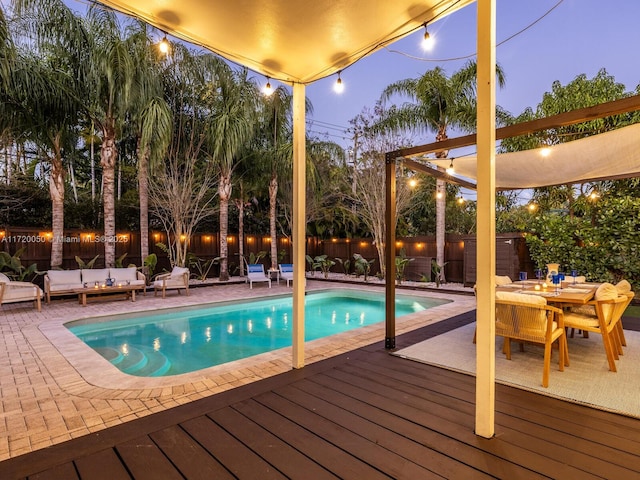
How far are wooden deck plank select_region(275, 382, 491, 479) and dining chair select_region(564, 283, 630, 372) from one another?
262 centimetres

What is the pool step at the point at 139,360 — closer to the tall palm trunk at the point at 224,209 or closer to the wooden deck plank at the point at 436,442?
the wooden deck plank at the point at 436,442

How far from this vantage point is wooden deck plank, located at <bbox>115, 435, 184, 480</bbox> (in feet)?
6.41

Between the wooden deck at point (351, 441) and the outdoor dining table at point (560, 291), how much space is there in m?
1.34

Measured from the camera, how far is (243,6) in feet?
7.97

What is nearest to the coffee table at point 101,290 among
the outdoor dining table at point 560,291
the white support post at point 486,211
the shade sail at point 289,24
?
the shade sail at point 289,24

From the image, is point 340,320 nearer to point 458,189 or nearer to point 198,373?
point 198,373

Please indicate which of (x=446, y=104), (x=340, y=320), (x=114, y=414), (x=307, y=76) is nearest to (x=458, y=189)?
(x=446, y=104)

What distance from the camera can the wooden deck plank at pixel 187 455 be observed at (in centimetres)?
196

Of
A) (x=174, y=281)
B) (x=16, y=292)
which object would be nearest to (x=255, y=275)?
(x=174, y=281)

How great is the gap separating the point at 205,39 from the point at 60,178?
8259 mm

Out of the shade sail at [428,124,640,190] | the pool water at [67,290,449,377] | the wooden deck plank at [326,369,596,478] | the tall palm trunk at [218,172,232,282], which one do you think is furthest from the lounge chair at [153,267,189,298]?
the shade sail at [428,124,640,190]

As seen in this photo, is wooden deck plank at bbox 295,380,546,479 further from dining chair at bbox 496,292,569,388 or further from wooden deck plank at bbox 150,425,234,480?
dining chair at bbox 496,292,569,388

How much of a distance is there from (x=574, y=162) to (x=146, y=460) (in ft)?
19.6

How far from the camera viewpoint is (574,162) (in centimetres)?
492
